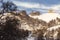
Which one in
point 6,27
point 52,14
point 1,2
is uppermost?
point 1,2

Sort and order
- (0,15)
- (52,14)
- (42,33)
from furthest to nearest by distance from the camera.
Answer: (52,14)
(42,33)
(0,15)

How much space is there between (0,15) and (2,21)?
2.29 feet

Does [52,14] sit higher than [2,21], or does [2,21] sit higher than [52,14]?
[2,21]

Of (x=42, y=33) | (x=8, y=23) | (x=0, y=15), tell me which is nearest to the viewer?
(x=8, y=23)

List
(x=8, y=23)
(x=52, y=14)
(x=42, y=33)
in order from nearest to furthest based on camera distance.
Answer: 1. (x=8, y=23)
2. (x=42, y=33)
3. (x=52, y=14)

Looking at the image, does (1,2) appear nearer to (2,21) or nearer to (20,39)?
(2,21)

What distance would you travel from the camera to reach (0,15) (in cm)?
1252

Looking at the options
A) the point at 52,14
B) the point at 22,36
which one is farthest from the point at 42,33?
the point at 22,36

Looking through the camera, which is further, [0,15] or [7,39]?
[0,15]

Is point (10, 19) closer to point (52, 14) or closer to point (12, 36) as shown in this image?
point (12, 36)

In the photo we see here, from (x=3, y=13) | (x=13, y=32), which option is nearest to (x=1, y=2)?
(x=3, y=13)

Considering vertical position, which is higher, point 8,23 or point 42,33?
point 8,23

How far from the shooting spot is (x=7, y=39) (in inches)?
458

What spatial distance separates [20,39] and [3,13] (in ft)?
5.52
